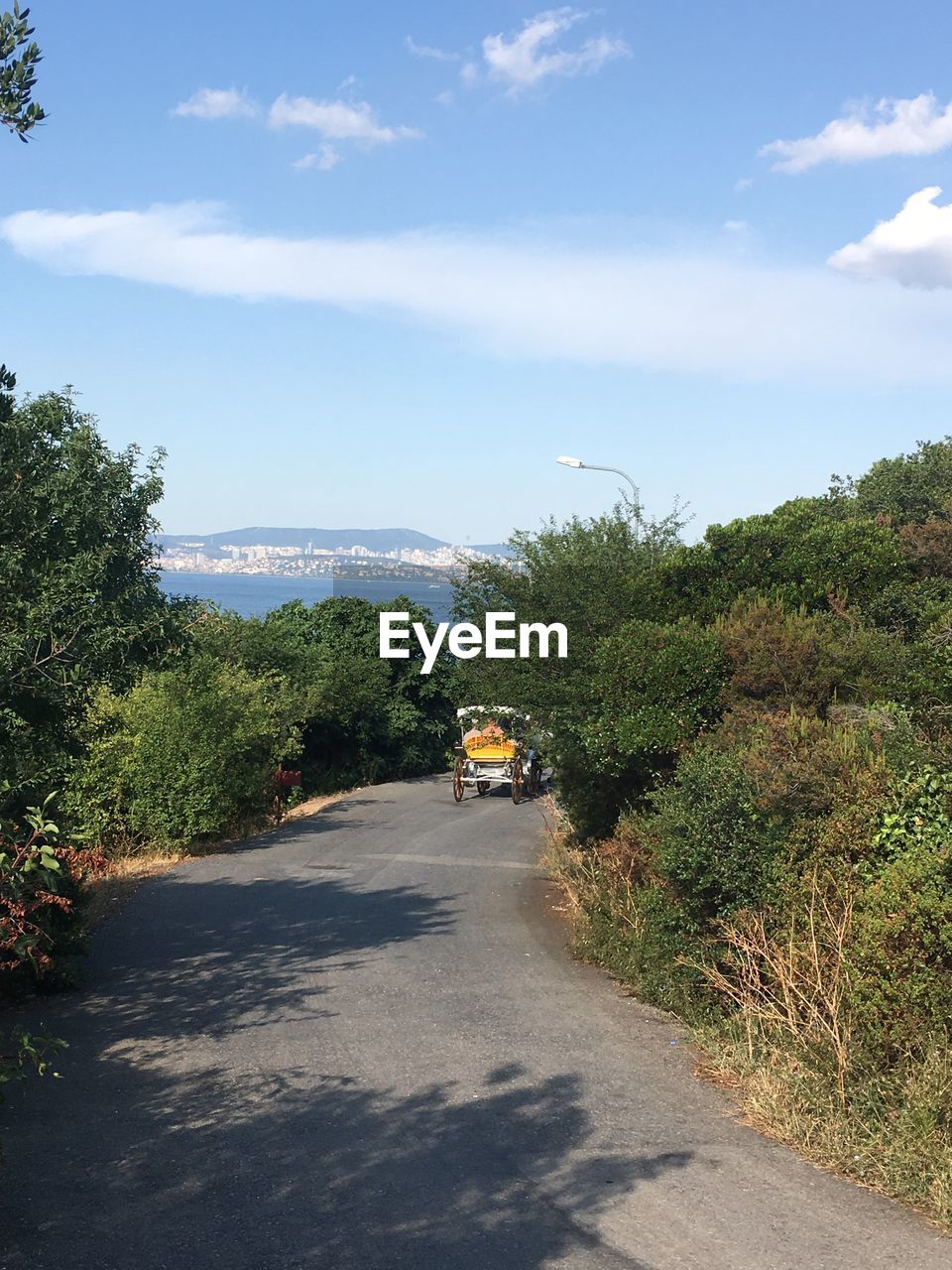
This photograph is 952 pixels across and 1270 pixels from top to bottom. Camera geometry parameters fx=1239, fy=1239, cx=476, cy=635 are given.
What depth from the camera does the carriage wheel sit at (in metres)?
31.3

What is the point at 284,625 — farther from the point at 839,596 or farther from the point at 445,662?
the point at 839,596

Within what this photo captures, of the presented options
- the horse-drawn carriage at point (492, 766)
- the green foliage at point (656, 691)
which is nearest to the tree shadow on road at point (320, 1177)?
the green foliage at point (656, 691)

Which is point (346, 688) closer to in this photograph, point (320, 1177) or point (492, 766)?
point (492, 766)

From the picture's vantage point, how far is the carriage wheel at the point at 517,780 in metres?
31.3

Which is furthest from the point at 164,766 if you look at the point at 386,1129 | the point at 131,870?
the point at 386,1129

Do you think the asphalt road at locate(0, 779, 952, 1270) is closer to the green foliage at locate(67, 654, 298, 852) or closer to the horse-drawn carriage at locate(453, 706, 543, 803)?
the green foliage at locate(67, 654, 298, 852)

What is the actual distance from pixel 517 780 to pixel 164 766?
11.4m

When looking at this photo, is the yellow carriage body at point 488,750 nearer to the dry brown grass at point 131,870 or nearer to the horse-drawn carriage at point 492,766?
the horse-drawn carriage at point 492,766

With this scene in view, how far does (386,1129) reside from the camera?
8.19 meters

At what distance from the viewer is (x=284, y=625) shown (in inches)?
1433

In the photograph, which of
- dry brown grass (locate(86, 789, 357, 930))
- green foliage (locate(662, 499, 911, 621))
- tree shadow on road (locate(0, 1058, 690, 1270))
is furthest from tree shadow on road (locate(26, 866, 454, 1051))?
green foliage (locate(662, 499, 911, 621))

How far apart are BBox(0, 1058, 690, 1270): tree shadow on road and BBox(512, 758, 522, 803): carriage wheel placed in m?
21.9

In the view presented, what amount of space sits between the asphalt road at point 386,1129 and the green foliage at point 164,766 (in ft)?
22.8

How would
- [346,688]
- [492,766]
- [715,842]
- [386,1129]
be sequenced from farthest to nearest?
[346,688] → [492,766] → [715,842] → [386,1129]
